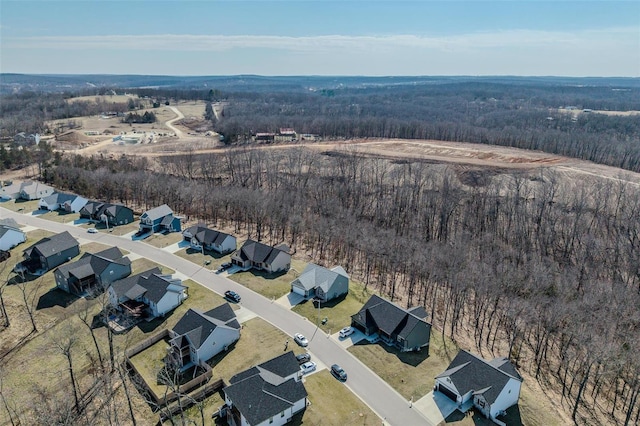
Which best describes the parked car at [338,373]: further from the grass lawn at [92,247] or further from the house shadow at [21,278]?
the house shadow at [21,278]

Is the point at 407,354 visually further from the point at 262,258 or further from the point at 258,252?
the point at 258,252

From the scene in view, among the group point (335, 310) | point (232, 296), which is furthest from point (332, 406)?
point (232, 296)

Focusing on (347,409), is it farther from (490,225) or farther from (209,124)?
(209,124)

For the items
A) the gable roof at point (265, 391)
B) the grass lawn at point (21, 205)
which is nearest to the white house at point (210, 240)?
the gable roof at point (265, 391)

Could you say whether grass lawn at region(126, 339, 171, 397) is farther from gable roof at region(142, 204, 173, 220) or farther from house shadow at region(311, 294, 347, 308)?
gable roof at region(142, 204, 173, 220)

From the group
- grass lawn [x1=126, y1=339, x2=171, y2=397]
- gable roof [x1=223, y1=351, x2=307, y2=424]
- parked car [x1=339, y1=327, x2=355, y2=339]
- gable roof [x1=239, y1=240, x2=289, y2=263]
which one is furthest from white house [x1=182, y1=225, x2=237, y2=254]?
gable roof [x1=223, y1=351, x2=307, y2=424]

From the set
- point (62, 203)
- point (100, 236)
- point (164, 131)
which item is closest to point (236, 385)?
point (100, 236)
